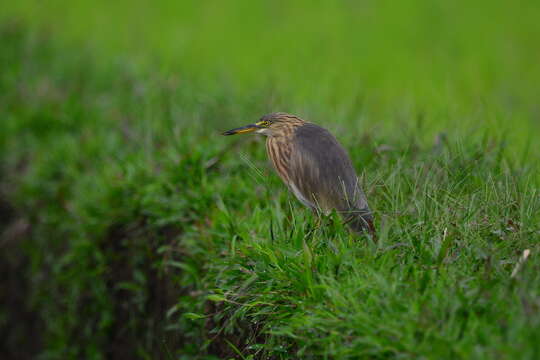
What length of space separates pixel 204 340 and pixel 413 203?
115 centimetres

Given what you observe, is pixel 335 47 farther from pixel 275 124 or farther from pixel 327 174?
pixel 327 174

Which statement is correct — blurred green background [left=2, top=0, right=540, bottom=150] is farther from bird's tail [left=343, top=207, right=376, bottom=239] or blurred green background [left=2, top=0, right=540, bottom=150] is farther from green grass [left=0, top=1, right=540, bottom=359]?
bird's tail [left=343, top=207, right=376, bottom=239]

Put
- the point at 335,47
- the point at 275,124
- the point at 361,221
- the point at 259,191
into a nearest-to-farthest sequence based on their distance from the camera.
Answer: the point at 361,221 < the point at 275,124 < the point at 259,191 < the point at 335,47

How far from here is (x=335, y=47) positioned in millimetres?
7043

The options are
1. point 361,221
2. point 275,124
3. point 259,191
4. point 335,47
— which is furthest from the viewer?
point 335,47

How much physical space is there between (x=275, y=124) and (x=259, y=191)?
2.10 ft

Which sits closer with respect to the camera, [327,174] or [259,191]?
[327,174]

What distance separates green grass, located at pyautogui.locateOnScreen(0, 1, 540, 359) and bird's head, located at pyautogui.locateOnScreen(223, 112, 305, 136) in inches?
8.9

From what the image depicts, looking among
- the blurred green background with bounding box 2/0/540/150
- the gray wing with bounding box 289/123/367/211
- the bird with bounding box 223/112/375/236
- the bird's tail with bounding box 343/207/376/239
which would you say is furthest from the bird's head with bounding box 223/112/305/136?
the blurred green background with bounding box 2/0/540/150

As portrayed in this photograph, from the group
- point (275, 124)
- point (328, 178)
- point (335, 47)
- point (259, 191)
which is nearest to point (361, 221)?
point (328, 178)

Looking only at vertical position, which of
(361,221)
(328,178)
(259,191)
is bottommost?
(259,191)

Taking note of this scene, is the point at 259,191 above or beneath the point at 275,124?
beneath

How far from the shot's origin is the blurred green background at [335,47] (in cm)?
547

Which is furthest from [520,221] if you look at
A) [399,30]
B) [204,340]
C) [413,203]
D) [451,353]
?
[399,30]
